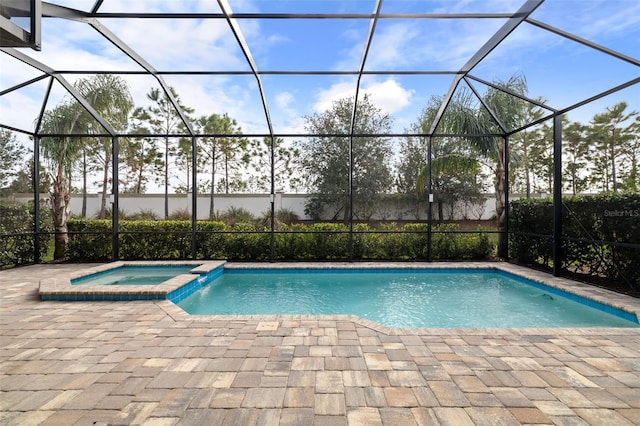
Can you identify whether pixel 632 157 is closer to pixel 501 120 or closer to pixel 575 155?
pixel 501 120

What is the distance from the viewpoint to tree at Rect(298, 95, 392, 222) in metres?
14.5

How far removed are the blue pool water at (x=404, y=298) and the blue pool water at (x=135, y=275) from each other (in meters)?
0.98

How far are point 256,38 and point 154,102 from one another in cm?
1219

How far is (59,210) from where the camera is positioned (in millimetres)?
8047

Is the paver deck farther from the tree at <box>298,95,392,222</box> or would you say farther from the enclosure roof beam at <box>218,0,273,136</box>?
the tree at <box>298,95,392,222</box>

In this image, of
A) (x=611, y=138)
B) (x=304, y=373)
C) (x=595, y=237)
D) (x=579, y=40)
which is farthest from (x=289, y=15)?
(x=611, y=138)

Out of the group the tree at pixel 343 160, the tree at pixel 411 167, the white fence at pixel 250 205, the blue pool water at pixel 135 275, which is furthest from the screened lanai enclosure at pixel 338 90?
the tree at pixel 411 167

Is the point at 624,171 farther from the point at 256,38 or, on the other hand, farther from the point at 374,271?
the point at 256,38

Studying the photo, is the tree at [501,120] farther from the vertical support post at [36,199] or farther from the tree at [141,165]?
the tree at [141,165]

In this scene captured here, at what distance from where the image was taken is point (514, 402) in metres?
2.09

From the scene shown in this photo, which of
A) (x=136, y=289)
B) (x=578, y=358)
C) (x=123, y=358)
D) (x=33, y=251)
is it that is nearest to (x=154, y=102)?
(x=33, y=251)

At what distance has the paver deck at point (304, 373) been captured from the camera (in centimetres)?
197

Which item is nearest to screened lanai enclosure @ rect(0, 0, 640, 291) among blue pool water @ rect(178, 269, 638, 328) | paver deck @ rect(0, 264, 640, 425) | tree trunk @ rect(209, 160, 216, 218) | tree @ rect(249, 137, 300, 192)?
blue pool water @ rect(178, 269, 638, 328)

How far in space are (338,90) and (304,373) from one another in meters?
7.28
